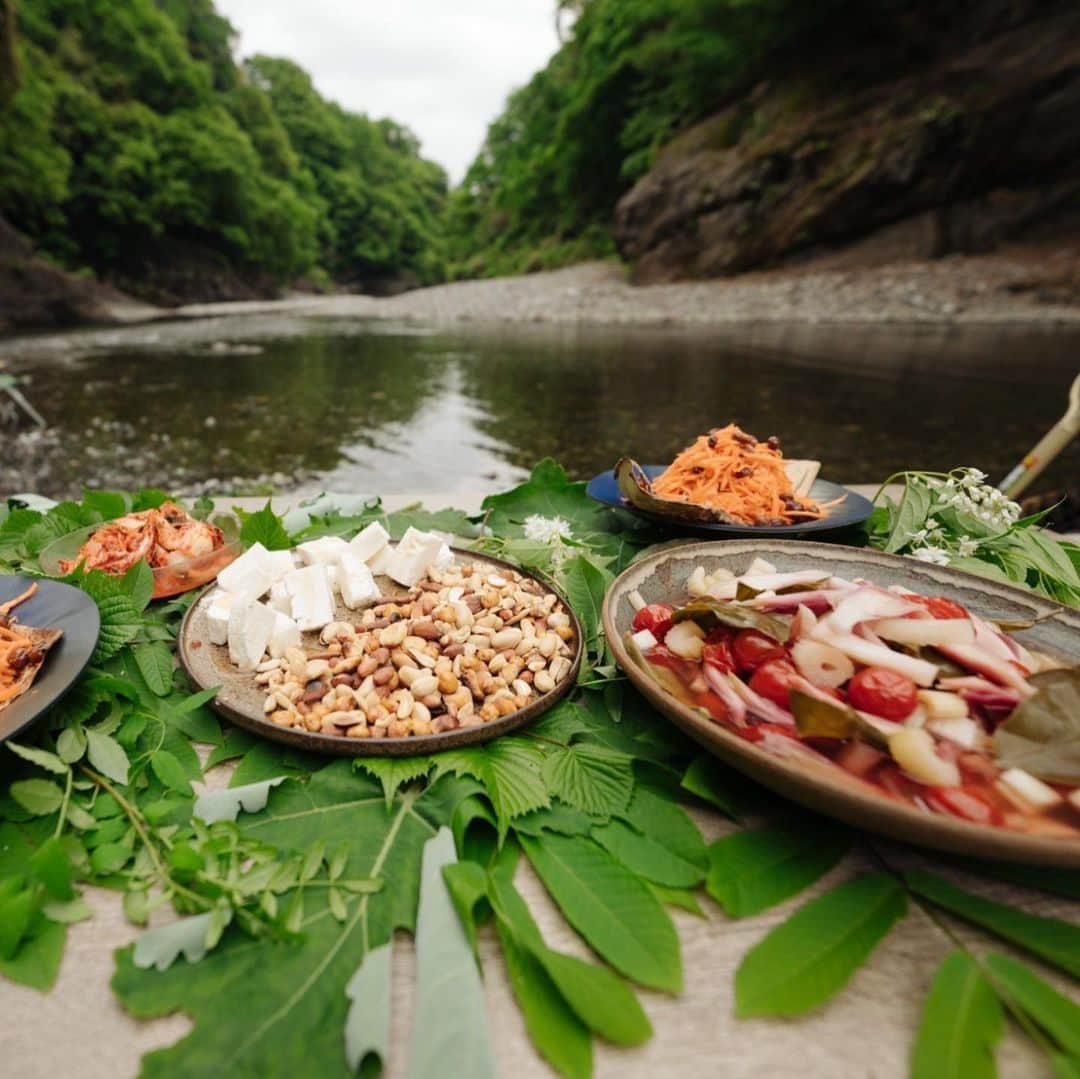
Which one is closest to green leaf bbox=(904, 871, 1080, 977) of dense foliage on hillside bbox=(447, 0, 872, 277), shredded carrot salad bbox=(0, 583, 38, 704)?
shredded carrot salad bbox=(0, 583, 38, 704)

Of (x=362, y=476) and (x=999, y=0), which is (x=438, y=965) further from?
(x=999, y=0)

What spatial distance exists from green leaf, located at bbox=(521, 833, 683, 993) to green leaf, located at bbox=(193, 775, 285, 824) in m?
0.39

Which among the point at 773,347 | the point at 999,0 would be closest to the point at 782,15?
the point at 999,0

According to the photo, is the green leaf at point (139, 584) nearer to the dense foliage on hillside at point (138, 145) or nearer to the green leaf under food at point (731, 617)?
the green leaf under food at point (731, 617)

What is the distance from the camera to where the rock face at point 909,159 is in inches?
678

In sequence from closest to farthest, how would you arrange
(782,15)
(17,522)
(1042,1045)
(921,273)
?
(1042,1045) < (17,522) < (921,273) < (782,15)

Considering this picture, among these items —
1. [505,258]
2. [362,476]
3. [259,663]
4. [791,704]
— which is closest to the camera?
[791,704]

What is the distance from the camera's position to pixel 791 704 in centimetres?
87

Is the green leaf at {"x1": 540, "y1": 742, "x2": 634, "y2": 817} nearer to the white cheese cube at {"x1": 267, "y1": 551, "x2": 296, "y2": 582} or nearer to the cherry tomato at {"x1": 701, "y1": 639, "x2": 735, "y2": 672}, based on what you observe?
the cherry tomato at {"x1": 701, "y1": 639, "x2": 735, "y2": 672}

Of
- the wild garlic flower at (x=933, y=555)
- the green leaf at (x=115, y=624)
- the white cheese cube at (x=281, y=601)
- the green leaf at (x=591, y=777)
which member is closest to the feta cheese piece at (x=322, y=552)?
the white cheese cube at (x=281, y=601)

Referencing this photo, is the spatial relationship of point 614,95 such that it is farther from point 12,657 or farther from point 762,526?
point 12,657

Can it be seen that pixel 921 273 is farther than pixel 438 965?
Yes

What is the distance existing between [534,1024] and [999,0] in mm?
26633

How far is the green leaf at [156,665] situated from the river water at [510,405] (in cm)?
455
